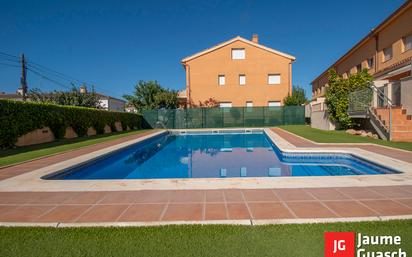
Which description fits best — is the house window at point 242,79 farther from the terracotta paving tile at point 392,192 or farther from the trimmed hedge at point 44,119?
the terracotta paving tile at point 392,192

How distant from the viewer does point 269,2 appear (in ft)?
61.7

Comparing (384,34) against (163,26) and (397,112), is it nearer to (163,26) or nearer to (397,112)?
(397,112)

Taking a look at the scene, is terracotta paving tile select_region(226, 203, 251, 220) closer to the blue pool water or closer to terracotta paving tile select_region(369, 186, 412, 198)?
terracotta paving tile select_region(369, 186, 412, 198)

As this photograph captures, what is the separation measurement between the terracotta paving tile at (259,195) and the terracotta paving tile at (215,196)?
0.40 metres

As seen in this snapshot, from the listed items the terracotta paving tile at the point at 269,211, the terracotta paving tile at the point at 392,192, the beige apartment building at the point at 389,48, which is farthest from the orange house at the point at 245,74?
the terracotta paving tile at the point at 269,211

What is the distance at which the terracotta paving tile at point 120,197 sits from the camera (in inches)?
149

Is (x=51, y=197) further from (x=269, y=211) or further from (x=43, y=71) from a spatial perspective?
(x=43, y=71)

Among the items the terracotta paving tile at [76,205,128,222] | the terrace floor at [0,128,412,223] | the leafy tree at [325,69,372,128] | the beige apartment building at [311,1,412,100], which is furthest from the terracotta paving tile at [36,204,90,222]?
the beige apartment building at [311,1,412,100]

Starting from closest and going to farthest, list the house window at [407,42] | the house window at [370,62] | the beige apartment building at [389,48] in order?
the beige apartment building at [389,48] < the house window at [407,42] < the house window at [370,62]

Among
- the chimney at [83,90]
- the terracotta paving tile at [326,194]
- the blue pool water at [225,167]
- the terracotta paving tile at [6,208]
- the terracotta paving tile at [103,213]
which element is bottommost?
the blue pool water at [225,167]

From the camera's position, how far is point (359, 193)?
12.9ft

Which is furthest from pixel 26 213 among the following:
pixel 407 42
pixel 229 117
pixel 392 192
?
pixel 229 117

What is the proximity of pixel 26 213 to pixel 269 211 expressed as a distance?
3455mm

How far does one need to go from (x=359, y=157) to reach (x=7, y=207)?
27.9 ft
